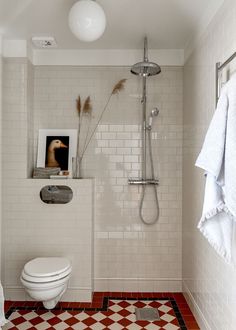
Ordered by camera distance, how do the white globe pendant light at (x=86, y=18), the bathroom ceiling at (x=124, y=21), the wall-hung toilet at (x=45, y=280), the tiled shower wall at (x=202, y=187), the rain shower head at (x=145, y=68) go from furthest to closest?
the rain shower head at (x=145, y=68) < the wall-hung toilet at (x=45, y=280) < the bathroom ceiling at (x=124, y=21) < the white globe pendant light at (x=86, y=18) < the tiled shower wall at (x=202, y=187)

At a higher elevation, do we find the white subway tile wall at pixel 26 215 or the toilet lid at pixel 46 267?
the white subway tile wall at pixel 26 215

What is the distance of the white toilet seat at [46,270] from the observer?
8.29 ft

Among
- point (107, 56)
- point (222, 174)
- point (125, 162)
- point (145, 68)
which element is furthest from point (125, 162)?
point (222, 174)

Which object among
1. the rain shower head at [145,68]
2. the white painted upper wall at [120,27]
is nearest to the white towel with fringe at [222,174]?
the white painted upper wall at [120,27]

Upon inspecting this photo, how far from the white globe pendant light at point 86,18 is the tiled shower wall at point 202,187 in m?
0.78

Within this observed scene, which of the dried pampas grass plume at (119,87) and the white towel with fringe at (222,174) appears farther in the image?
the dried pampas grass plume at (119,87)

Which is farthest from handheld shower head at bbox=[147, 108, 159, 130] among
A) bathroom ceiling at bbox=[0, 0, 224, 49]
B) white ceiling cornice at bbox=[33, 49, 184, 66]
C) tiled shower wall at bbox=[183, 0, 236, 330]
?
bathroom ceiling at bbox=[0, 0, 224, 49]

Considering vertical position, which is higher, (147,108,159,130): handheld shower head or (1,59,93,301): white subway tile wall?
(147,108,159,130): handheld shower head

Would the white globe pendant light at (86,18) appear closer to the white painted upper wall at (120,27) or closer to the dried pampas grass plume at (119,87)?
the white painted upper wall at (120,27)

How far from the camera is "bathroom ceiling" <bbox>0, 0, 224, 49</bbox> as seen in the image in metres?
2.35

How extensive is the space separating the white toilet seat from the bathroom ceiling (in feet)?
6.46

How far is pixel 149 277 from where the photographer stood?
3256mm

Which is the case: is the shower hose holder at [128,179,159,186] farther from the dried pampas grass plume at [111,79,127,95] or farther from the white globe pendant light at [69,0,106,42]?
the white globe pendant light at [69,0,106,42]

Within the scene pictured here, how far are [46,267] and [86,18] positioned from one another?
1.90 metres
